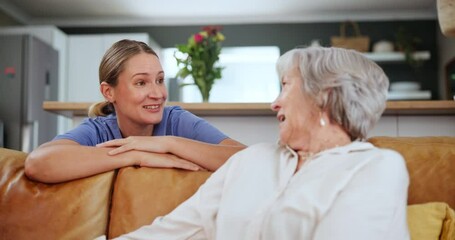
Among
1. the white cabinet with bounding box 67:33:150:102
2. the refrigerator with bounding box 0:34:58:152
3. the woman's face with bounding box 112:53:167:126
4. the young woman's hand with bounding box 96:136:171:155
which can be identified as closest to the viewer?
the young woman's hand with bounding box 96:136:171:155

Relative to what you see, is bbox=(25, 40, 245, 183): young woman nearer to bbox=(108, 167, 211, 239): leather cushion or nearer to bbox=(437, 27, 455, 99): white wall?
bbox=(108, 167, 211, 239): leather cushion

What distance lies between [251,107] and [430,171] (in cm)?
176

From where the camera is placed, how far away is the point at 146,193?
1517mm

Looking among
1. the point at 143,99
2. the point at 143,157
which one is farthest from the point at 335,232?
the point at 143,99

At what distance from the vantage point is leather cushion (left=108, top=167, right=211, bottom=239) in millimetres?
1494

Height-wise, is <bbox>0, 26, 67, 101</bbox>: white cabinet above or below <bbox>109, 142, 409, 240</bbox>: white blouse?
above

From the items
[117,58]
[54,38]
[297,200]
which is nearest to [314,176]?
[297,200]

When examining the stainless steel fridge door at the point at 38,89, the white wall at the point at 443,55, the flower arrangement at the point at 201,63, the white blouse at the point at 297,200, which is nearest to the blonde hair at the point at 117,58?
the white blouse at the point at 297,200

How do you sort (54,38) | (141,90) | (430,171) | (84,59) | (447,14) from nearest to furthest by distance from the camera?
(430,171), (141,90), (447,14), (54,38), (84,59)

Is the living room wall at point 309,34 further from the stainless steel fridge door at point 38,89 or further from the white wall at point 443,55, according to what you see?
the stainless steel fridge door at point 38,89

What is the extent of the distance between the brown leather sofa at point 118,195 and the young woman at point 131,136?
1.4 inches

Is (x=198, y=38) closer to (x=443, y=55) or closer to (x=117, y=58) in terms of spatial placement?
(x=117, y=58)

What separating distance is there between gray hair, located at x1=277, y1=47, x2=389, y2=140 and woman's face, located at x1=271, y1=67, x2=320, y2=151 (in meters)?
0.02

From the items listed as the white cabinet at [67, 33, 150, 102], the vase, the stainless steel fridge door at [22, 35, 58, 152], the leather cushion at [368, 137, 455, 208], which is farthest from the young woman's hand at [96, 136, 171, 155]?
the white cabinet at [67, 33, 150, 102]
